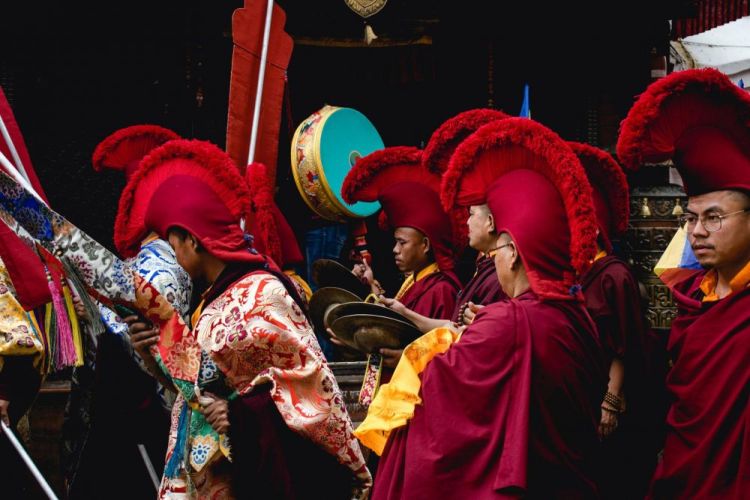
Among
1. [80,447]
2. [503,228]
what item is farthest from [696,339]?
[80,447]

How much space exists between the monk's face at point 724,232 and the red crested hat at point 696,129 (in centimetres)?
4

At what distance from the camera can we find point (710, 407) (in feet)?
12.8

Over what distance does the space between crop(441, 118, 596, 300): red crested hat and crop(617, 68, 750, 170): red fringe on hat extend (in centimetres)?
40

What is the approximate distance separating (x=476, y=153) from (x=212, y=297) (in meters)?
1.29

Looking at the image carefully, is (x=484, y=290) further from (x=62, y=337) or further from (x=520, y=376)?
(x=62, y=337)

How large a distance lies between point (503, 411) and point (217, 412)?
1.11 metres

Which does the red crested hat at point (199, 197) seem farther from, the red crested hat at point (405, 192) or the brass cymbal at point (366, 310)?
the red crested hat at point (405, 192)

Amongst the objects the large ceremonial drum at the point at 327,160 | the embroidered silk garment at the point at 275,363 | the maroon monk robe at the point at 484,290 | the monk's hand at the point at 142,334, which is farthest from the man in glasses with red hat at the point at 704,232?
the large ceremonial drum at the point at 327,160

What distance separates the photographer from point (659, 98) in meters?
4.05

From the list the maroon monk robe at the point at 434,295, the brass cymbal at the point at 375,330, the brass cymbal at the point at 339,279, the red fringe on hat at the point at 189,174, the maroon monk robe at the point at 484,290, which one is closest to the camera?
the brass cymbal at the point at 375,330

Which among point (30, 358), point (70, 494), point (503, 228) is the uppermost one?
point (503, 228)

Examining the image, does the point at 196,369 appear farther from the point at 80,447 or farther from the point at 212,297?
the point at 80,447

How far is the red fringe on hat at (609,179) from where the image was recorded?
18.5 feet

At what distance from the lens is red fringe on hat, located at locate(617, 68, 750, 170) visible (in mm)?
4051
